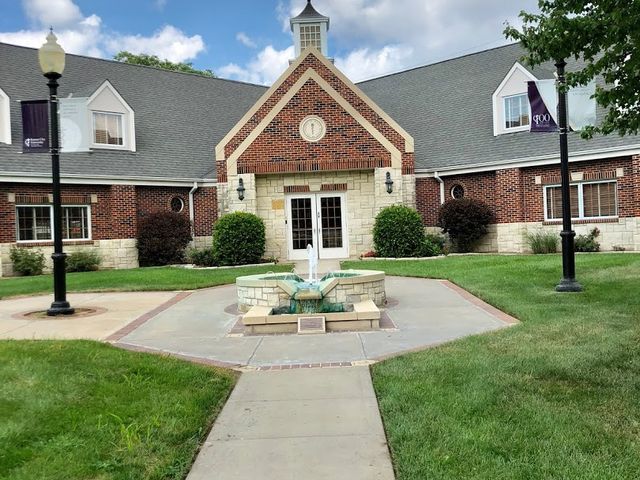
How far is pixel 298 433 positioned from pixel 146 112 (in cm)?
2253

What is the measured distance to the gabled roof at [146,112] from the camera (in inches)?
807

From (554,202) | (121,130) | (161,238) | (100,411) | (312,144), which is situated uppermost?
(121,130)

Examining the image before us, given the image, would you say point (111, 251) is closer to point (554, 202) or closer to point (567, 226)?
point (567, 226)

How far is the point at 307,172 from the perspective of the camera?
20.3m

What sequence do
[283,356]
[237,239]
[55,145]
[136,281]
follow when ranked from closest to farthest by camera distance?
[283,356] → [55,145] → [136,281] → [237,239]

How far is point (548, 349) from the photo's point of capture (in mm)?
6613

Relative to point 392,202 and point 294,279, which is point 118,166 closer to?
point 392,202

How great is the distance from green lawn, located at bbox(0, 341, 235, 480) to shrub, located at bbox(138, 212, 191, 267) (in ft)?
46.2

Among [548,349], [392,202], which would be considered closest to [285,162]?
[392,202]

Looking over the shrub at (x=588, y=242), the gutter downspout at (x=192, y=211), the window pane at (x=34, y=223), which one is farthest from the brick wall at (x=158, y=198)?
the shrub at (x=588, y=242)

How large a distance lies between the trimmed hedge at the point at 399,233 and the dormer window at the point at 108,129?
34.7ft

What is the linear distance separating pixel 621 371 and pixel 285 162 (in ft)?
50.8

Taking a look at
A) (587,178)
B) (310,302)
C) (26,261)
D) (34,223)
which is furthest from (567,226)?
(34,223)

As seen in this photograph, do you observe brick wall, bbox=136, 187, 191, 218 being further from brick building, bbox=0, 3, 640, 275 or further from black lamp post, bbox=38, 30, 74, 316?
black lamp post, bbox=38, 30, 74, 316
